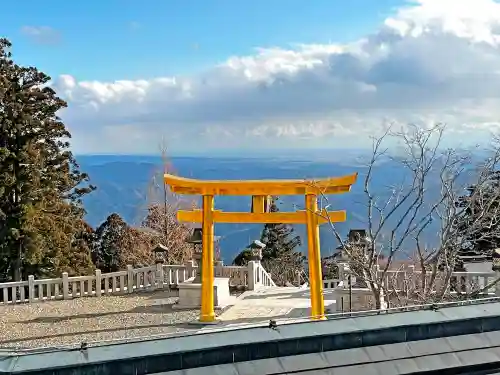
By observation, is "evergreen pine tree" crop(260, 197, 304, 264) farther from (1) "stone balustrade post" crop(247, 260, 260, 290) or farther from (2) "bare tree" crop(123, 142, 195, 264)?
(1) "stone balustrade post" crop(247, 260, 260, 290)

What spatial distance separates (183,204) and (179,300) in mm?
15445

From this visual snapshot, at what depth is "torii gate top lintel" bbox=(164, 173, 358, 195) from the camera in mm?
12422

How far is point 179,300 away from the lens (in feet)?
49.4

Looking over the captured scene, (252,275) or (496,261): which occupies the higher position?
(496,261)

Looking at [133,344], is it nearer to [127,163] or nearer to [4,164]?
[4,164]

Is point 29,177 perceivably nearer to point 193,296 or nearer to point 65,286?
point 65,286

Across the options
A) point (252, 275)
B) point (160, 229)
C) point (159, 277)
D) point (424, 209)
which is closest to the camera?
point (424, 209)

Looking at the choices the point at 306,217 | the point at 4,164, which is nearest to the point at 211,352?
the point at 306,217

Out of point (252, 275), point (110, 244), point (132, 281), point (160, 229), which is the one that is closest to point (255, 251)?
point (252, 275)

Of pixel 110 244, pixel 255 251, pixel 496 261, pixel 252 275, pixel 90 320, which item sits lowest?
pixel 90 320

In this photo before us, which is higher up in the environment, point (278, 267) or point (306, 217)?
point (306, 217)

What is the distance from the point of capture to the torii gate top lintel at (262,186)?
1242 cm

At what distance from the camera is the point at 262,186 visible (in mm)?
12977

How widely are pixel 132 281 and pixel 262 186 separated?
20.3 feet
